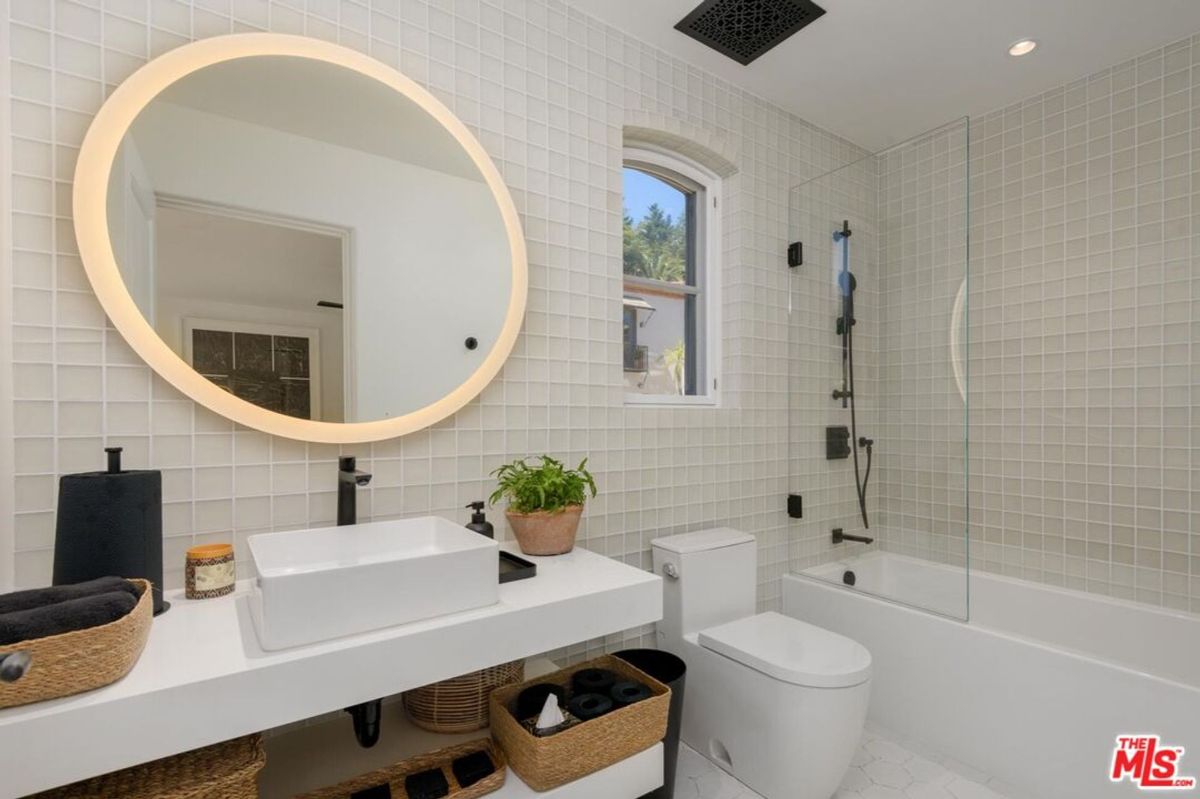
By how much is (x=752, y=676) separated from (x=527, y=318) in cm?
132

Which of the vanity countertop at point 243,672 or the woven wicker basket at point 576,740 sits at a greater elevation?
the vanity countertop at point 243,672

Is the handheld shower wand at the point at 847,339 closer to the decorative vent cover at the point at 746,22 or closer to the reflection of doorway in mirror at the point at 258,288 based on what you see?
the decorative vent cover at the point at 746,22

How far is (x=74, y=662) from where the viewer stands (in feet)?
2.63

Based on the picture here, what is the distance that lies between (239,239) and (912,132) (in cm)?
305

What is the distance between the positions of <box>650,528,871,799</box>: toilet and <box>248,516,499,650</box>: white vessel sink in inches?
35.3

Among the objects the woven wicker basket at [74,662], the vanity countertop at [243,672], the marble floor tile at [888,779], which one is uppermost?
the woven wicker basket at [74,662]

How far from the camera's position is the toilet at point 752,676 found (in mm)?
1659

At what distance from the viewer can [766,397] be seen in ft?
8.44

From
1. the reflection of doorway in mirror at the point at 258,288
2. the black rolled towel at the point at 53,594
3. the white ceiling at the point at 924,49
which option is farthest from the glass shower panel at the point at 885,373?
the black rolled towel at the point at 53,594

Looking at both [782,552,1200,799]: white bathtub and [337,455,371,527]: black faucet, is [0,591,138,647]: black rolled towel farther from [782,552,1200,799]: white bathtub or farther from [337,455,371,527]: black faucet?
[782,552,1200,799]: white bathtub

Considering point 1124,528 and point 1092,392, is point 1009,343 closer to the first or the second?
point 1092,392

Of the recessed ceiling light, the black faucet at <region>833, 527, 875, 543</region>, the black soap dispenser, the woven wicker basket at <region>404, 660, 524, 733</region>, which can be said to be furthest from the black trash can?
the recessed ceiling light

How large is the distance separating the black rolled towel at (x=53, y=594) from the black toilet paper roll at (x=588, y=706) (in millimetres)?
986

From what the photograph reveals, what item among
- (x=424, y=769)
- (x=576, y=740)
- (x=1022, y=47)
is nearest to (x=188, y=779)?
(x=424, y=769)
